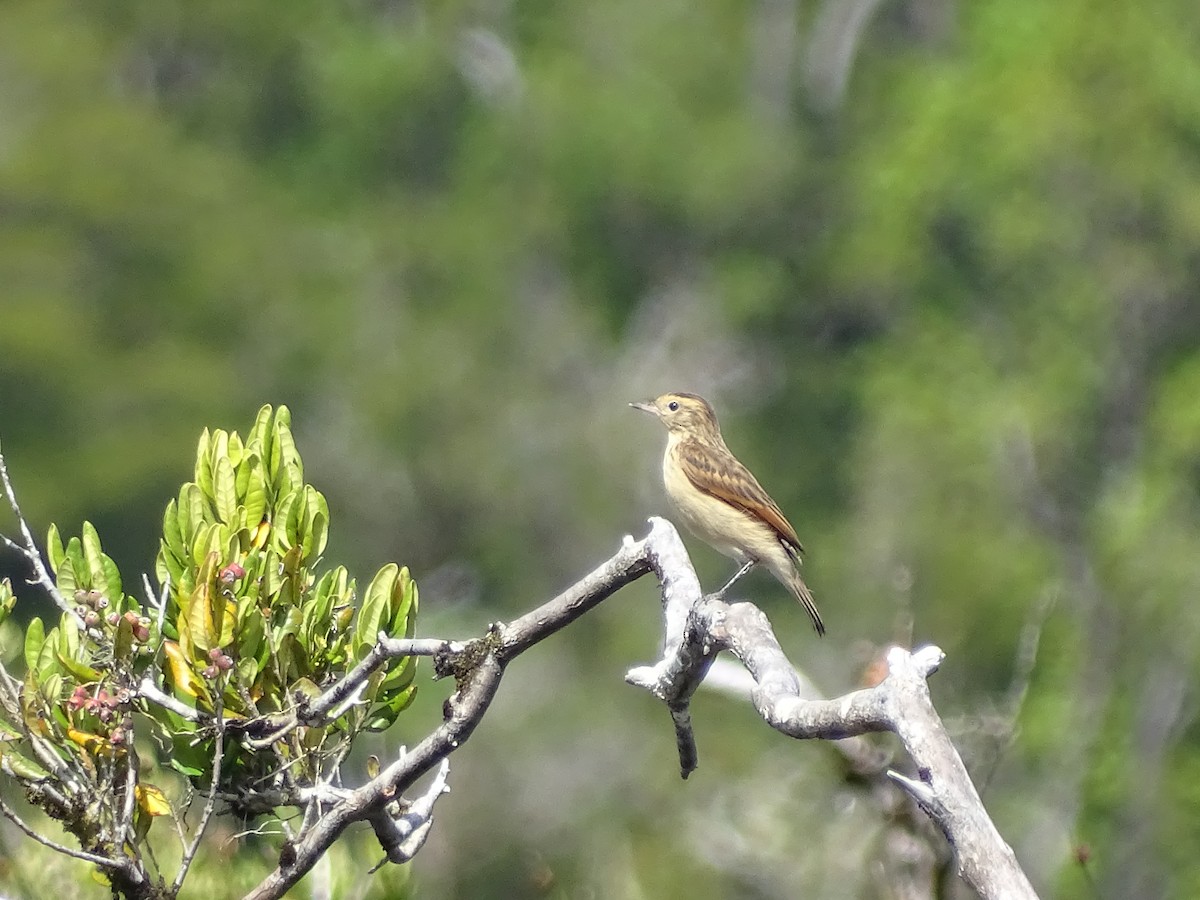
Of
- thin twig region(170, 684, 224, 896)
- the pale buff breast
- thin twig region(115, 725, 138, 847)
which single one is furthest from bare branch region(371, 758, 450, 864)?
the pale buff breast

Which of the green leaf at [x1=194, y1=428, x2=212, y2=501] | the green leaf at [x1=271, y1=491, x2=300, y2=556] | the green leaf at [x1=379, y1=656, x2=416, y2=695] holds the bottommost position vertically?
the green leaf at [x1=379, y1=656, x2=416, y2=695]

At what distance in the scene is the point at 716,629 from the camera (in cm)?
564

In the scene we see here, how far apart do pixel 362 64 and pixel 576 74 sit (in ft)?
20.9

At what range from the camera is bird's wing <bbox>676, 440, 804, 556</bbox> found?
10969mm

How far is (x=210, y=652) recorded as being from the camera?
5.64m

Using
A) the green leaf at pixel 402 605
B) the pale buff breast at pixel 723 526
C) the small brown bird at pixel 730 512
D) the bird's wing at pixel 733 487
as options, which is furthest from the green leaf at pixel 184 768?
the bird's wing at pixel 733 487

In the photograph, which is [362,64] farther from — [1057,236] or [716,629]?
[716,629]

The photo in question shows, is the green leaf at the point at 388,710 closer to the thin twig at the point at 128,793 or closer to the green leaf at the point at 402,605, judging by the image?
→ the green leaf at the point at 402,605

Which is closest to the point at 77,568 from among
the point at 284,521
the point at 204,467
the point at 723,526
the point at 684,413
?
the point at 204,467

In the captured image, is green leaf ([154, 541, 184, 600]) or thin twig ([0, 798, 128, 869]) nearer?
thin twig ([0, 798, 128, 869])

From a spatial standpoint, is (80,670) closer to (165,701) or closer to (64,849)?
(165,701)

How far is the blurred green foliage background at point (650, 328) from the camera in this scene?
3078cm

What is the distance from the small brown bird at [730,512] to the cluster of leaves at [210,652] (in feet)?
14.3

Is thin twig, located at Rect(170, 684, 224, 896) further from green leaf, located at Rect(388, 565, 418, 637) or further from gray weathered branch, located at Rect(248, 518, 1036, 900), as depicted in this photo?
green leaf, located at Rect(388, 565, 418, 637)
